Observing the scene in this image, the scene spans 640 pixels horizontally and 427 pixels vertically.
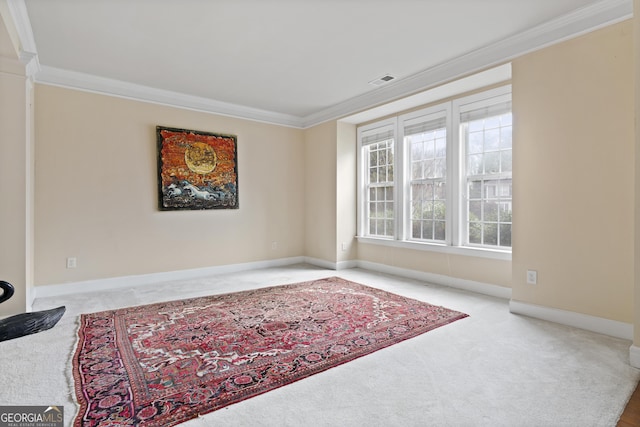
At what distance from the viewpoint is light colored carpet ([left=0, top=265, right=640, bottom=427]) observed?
1.74m

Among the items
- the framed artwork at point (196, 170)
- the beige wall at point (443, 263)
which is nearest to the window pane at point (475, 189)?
the beige wall at point (443, 263)

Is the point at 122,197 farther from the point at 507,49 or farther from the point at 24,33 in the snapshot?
the point at 507,49

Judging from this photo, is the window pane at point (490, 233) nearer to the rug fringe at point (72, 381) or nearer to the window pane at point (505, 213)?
the window pane at point (505, 213)

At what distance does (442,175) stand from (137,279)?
4417 millimetres

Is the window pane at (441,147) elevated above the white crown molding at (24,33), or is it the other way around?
the white crown molding at (24,33)

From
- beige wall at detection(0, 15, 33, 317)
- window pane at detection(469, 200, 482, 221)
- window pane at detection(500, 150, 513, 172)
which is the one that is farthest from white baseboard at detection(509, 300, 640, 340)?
beige wall at detection(0, 15, 33, 317)

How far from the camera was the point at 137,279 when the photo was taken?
465 centimetres

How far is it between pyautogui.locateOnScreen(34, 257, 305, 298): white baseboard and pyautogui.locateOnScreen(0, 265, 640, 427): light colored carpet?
125 cm

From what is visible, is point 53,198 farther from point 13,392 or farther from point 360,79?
point 360,79

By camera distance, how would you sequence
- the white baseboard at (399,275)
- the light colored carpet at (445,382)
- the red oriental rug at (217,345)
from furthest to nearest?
the white baseboard at (399,275), the red oriental rug at (217,345), the light colored carpet at (445,382)

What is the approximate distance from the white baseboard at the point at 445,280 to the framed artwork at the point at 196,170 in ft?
8.37

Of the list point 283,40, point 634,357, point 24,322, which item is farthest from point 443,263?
point 24,322

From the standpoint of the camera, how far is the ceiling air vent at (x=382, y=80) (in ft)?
14.2

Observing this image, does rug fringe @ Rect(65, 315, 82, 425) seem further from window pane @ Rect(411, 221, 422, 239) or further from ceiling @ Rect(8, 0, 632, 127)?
window pane @ Rect(411, 221, 422, 239)
